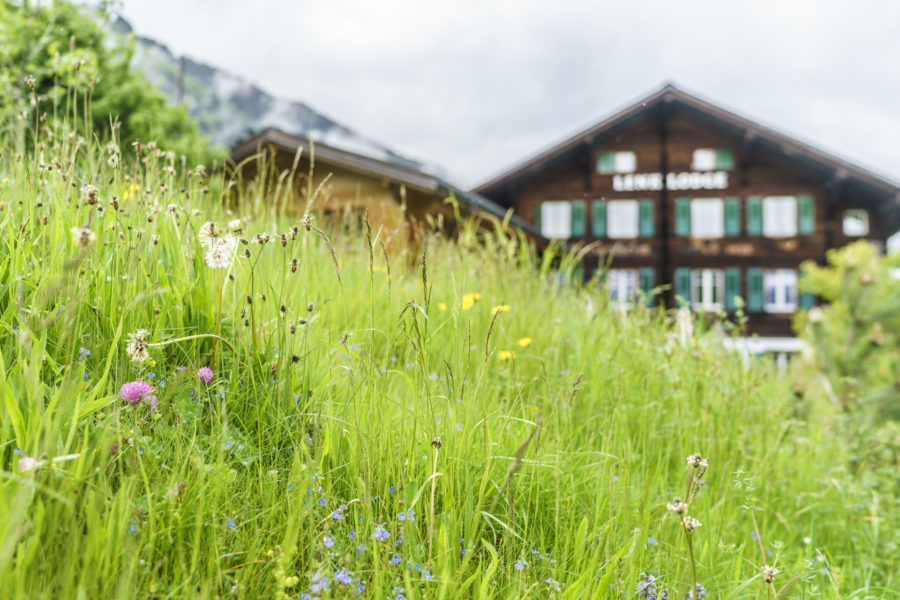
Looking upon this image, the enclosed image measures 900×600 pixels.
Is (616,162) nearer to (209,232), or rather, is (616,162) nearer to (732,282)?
(732,282)

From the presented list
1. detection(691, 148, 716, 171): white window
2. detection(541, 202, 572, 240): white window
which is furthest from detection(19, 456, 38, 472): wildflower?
detection(691, 148, 716, 171): white window

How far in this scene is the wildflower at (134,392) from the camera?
1552 millimetres

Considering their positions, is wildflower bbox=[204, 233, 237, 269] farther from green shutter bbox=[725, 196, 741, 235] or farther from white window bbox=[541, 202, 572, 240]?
green shutter bbox=[725, 196, 741, 235]

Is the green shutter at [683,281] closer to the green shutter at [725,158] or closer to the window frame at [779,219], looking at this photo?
the window frame at [779,219]

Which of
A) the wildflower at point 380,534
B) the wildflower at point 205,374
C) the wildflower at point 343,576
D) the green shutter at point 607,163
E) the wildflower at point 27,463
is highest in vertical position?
the green shutter at point 607,163

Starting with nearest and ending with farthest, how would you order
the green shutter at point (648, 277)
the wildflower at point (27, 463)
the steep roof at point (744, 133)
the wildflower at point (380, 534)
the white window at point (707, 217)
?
1. the wildflower at point (27, 463)
2. the wildflower at point (380, 534)
3. the steep roof at point (744, 133)
4. the white window at point (707, 217)
5. the green shutter at point (648, 277)

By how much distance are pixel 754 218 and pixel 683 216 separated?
208 centimetres

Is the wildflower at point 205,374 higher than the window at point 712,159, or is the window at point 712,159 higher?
the window at point 712,159

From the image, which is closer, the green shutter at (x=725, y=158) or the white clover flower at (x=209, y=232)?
the white clover flower at (x=209, y=232)

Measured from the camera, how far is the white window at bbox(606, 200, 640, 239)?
20.5 meters

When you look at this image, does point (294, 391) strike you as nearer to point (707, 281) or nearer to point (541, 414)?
point (541, 414)

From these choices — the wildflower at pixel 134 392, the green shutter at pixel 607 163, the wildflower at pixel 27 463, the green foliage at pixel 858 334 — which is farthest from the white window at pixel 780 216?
the wildflower at pixel 27 463

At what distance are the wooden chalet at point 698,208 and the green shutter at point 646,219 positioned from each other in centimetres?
3

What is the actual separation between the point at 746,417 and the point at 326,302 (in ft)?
7.83
